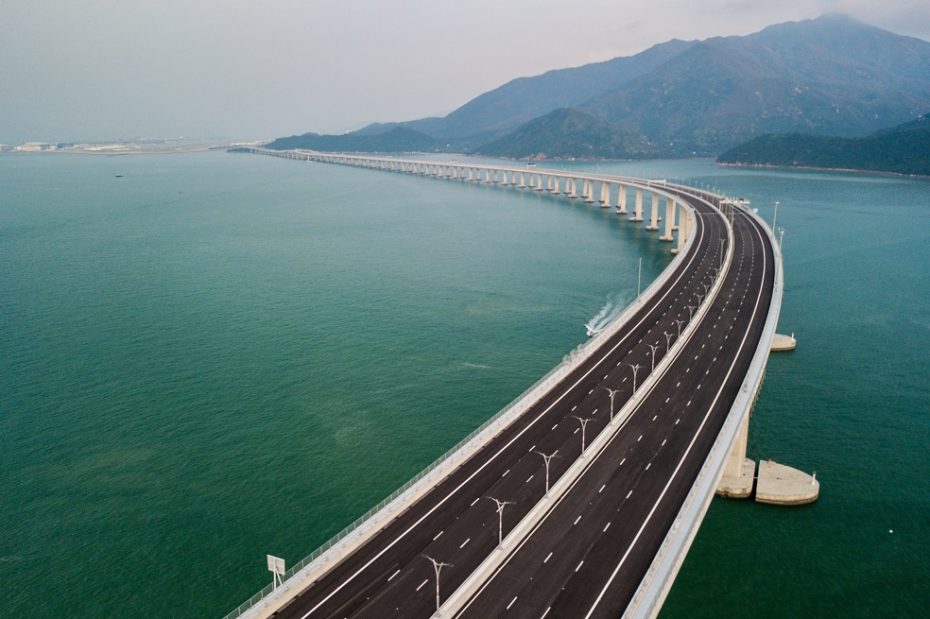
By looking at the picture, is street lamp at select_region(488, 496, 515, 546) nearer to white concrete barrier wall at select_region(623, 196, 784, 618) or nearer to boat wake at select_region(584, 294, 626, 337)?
white concrete barrier wall at select_region(623, 196, 784, 618)

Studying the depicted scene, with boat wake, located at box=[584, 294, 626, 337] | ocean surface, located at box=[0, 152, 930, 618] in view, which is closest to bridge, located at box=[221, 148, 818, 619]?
ocean surface, located at box=[0, 152, 930, 618]

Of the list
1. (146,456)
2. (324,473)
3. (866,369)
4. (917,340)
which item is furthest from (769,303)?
(146,456)

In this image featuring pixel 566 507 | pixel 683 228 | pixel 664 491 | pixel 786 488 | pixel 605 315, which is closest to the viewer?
pixel 566 507

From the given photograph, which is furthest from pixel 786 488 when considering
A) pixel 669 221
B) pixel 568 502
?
pixel 669 221

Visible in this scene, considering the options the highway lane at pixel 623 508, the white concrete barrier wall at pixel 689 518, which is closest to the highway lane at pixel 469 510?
the highway lane at pixel 623 508

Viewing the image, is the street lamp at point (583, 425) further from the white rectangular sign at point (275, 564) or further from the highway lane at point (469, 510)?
the white rectangular sign at point (275, 564)

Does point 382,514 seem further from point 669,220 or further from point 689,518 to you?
point 669,220

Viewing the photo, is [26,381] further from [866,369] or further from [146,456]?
[866,369]
